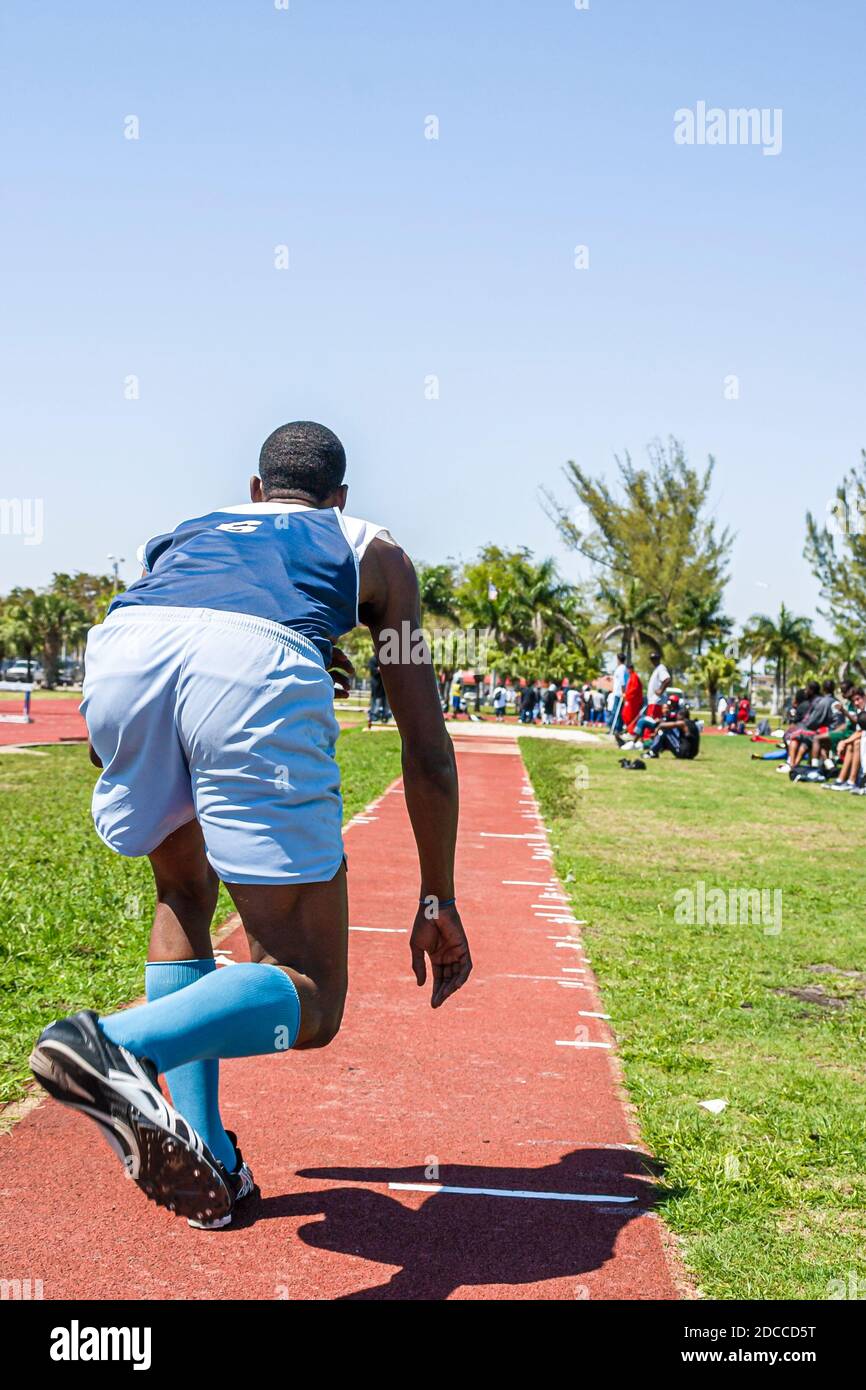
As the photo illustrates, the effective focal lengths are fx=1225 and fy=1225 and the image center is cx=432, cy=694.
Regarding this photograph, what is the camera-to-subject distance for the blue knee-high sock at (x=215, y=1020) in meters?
2.20

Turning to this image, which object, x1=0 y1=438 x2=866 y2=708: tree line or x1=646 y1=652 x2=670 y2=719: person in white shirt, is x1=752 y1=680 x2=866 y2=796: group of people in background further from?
x1=0 y1=438 x2=866 y2=708: tree line

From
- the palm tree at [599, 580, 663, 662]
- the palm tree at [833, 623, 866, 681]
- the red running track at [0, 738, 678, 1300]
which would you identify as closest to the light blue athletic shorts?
the red running track at [0, 738, 678, 1300]

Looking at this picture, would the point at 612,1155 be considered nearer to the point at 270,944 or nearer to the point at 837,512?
the point at 270,944

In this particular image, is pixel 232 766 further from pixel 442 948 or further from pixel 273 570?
pixel 442 948

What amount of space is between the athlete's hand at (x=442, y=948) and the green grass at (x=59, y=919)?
1.65 metres

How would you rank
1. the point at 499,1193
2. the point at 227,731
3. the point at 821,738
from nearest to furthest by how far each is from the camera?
the point at 227,731
the point at 499,1193
the point at 821,738

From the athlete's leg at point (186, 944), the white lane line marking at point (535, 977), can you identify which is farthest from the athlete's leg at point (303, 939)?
the white lane line marking at point (535, 977)

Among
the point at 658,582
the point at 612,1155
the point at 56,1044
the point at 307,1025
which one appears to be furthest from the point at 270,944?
the point at 658,582

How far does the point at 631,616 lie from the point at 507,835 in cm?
5100

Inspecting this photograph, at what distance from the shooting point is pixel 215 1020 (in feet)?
7.32

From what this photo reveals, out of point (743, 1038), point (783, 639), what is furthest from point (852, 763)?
point (783, 639)

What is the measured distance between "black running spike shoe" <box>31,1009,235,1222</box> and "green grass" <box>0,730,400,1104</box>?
1.86 metres

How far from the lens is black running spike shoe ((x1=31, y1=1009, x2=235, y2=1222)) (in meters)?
2.11

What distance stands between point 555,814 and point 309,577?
1011cm
